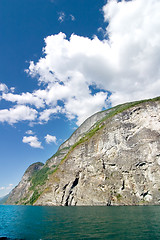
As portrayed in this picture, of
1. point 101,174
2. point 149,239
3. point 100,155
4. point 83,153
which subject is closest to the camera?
point 149,239

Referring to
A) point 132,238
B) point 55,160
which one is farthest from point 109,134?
point 55,160

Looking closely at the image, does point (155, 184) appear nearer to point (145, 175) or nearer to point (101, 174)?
point (145, 175)

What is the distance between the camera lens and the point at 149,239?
14.9 meters

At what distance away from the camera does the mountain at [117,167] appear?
6431 cm

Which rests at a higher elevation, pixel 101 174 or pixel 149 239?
pixel 101 174

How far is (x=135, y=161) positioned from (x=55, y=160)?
129290mm

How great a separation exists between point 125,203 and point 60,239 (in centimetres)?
5361

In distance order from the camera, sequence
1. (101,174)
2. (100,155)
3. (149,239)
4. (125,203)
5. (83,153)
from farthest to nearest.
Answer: (83,153)
(100,155)
(101,174)
(125,203)
(149,239)

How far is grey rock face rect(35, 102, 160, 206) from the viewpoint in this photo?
64375 millimetres

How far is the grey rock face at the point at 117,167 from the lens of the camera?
64375 mm

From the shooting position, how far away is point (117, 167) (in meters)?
70.9

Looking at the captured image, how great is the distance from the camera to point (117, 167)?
233 feet

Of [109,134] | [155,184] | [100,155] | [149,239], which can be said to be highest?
[109,134]

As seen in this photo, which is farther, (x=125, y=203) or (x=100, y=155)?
(x=100, y=155)
